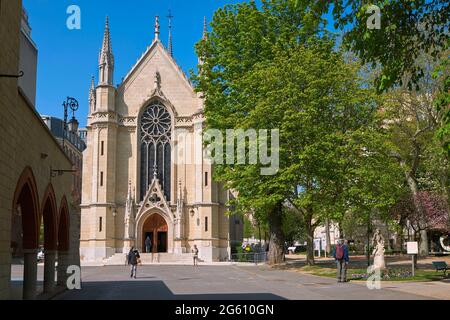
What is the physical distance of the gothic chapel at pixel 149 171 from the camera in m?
49.5

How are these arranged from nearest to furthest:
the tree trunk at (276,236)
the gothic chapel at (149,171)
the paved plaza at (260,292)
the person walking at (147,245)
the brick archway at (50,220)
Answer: the paved plaza at (260,292) → the brick archway at (50,220) → the tree trunk at (276,236) → the person walking at (147,245) → the gothic chapel at (149,171)

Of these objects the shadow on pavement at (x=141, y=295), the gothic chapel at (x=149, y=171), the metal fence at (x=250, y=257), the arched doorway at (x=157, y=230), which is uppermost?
the gothic chapel at (x=149, y=171)

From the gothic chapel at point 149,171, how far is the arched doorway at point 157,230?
0.09 metres

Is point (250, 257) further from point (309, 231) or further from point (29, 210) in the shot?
point (29, 210)

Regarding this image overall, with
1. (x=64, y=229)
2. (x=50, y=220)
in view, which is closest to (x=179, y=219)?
(x=64, y=229)

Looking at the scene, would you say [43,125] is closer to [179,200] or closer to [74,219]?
[74,219]

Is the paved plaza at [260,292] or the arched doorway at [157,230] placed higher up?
the arched doorway at [157,230]

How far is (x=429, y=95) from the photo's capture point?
3738 centimetres

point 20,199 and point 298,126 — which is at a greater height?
point 298,126

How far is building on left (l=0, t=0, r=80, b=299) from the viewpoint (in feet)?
34.6

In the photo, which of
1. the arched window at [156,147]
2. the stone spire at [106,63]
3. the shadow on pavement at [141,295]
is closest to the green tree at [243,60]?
the shadow on pavement at [141,295]

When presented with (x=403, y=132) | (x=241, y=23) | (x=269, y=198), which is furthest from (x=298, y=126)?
(x=403, y=132)

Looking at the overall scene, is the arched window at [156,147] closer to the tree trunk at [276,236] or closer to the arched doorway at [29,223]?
the tree trunk at [276,236]
